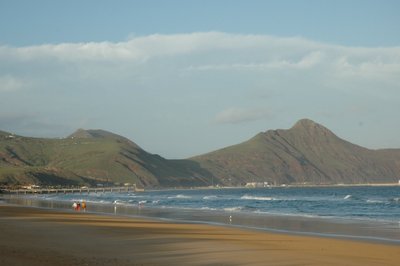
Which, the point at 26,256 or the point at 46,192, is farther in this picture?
the point at 46,192

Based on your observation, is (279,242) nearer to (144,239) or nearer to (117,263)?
(144,239)

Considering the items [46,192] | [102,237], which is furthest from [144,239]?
[46,192]

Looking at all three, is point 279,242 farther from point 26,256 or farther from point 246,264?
point 26,256

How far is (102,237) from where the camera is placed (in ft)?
74.4

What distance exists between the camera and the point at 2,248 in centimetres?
1617

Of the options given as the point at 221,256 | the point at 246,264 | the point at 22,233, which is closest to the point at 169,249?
the point at 221,256

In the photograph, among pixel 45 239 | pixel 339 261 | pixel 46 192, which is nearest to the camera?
pixel 339 261

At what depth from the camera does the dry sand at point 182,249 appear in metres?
15.5

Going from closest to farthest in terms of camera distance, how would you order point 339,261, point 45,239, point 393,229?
point 339,261, point 45,239, point 393,229

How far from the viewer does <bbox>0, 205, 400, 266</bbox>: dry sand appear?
1545 centimetres

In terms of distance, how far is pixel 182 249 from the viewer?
1938 cm

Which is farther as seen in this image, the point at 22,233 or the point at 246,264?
the point at 22,233

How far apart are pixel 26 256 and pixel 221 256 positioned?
543 centimetres

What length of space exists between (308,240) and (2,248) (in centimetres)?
1149
